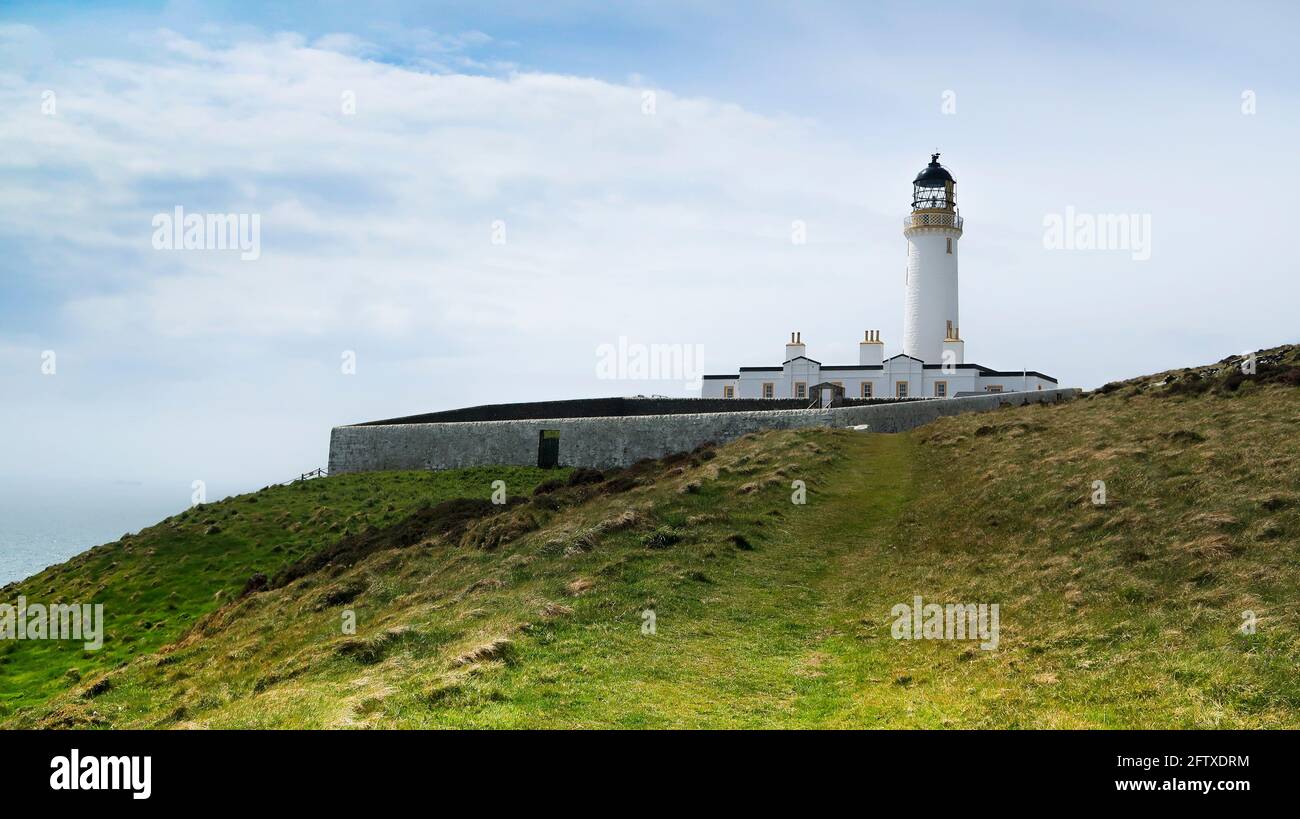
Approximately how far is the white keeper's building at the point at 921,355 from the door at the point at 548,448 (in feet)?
70.0

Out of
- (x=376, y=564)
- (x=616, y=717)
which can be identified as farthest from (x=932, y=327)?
(x=616, y=717)

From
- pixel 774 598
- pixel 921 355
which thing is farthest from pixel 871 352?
pixel 774 598

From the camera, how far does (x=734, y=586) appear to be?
19797mm

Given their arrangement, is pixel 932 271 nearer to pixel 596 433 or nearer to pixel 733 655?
pixel 596 433

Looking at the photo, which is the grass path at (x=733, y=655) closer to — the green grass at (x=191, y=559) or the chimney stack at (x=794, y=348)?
the green grass at (x=191, y=559)

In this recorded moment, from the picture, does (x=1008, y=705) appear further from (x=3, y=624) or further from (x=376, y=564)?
(x=3, y=624)

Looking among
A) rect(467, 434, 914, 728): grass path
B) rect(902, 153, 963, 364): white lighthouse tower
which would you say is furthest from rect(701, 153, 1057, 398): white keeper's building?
rect(467, 434, 914, 728): grass path

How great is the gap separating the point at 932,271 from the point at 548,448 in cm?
3447

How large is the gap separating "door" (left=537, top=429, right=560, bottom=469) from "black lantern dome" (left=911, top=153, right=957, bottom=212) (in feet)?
118

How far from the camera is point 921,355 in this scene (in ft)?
231

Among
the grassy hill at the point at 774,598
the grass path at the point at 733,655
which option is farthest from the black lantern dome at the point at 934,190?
the grass path at the point at 733,655

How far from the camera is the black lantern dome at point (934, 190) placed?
236 ft
